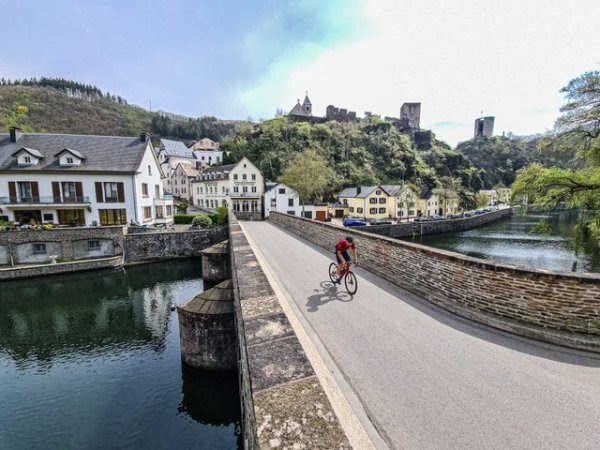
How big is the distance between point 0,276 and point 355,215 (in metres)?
44.2

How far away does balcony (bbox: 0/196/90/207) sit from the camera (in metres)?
26.3

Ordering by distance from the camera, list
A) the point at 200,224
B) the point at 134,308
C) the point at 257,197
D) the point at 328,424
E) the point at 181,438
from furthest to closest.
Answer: the point at 257,197
the point at 200,224
the point at 134,308
the point at 181,438
the point at 328,424

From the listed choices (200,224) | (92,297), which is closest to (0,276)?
(92,297)

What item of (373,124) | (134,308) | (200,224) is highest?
(373,124)

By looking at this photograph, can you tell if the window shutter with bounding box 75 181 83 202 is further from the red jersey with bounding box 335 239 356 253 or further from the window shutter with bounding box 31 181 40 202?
the red jersey with bounding box 335 239 356 253

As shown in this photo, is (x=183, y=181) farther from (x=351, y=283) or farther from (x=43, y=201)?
(x=351, y=283)

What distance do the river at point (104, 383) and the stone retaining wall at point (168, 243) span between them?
8.56 meters

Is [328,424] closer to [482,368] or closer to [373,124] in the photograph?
[482,368]

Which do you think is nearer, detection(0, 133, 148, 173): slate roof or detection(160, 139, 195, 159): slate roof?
detection(0, 133, 148, 173): slate roof

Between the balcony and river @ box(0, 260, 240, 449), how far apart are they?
467 inches

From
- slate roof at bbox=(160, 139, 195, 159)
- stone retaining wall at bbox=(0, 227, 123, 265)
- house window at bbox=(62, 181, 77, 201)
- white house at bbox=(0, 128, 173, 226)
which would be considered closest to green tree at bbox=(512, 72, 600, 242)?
stone retaining wall at bbox=(0, 227, 123, 265)

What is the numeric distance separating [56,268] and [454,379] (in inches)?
1091

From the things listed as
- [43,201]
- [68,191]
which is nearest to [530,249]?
Result: [68,191]

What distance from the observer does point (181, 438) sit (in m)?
7.89
